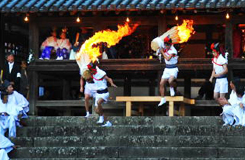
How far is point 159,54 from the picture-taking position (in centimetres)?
1838

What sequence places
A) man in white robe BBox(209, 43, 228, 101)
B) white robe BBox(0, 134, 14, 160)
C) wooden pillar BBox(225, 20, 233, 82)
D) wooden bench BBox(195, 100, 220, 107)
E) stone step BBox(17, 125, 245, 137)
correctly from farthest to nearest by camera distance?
wooden pillar BBox(225, 20, 233, 82)
wooden bench BBox(195, 100, 220, 107)
man in white robe BBox(209, 43, 228, 101)
stone step BBox(17, 125, 245, 137)
white robe BBox(0, 134, 14, 160)

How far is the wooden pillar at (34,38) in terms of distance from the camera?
758 inches

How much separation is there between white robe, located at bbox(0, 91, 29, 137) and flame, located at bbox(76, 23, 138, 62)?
1992 mm

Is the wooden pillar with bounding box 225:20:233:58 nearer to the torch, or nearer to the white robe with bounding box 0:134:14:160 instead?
the torch

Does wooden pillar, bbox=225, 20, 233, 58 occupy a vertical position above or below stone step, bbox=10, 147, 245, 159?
above

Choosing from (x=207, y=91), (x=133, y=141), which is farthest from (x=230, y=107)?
(x=207, y=91)

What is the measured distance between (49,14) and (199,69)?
4289mm

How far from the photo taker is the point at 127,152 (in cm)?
1442

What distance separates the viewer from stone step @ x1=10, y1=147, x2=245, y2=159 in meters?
14.2

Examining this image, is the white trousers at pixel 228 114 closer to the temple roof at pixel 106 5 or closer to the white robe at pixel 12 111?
the temple roof at pixel 106 5

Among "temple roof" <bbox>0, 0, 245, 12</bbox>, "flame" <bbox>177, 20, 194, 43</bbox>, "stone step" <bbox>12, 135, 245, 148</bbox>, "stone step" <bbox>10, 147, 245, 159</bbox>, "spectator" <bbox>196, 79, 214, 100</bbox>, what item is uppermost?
"temple roof" <bbox>0, 0, 245, 12</bbox>

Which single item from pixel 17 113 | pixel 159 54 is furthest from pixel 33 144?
pixel 159 54

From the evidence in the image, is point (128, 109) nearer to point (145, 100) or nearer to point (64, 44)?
point (145, 100)

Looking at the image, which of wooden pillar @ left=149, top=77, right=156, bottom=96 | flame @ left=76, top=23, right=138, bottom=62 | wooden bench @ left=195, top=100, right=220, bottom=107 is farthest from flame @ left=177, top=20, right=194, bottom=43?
wooden pillar @ left=149, top=77, right=156, bottom=96
